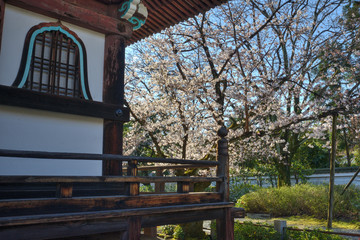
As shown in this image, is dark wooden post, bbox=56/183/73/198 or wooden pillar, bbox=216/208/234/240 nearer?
dark wooden post, bbox=56/183/73/198

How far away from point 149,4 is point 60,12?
1886 mm

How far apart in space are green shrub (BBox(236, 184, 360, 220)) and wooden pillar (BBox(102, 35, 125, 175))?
37.6 feet

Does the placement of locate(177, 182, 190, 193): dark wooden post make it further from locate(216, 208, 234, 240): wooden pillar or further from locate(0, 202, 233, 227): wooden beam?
locate(216, 208, 234, 240): wooden pillar

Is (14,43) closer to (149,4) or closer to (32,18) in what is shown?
(32,18)

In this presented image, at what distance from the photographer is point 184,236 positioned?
1095cm

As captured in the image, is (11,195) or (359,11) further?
(359,11)

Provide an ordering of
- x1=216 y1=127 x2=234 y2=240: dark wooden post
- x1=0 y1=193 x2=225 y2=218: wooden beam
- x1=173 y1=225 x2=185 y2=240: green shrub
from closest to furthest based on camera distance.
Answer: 1. x1=0 y1=193 x2=225 y2=218: wooden beam
2. x1=216 y1=127 x2=234 y2=240: dark wooden post
3. x1=173 y1=225 x2=185 y2=240: green shrub

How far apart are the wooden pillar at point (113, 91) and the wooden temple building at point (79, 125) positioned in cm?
2

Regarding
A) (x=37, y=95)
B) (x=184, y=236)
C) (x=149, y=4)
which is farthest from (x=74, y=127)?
(x=184, y=236)

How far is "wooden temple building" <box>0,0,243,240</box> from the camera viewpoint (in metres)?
4.14

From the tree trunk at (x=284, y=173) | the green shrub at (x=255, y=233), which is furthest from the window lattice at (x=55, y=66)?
the tree trunk at (x=284, y=173)

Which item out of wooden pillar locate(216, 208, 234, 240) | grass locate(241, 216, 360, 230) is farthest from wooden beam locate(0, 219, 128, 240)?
grass locate(241, 216, 360, 230)

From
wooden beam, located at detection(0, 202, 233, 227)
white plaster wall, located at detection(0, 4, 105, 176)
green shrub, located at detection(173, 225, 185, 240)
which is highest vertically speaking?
white plaster wall, located at detection(0, 4, 105, 176)

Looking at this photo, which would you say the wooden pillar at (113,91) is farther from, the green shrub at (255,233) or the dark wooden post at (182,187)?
the green shrub at (255,233)
